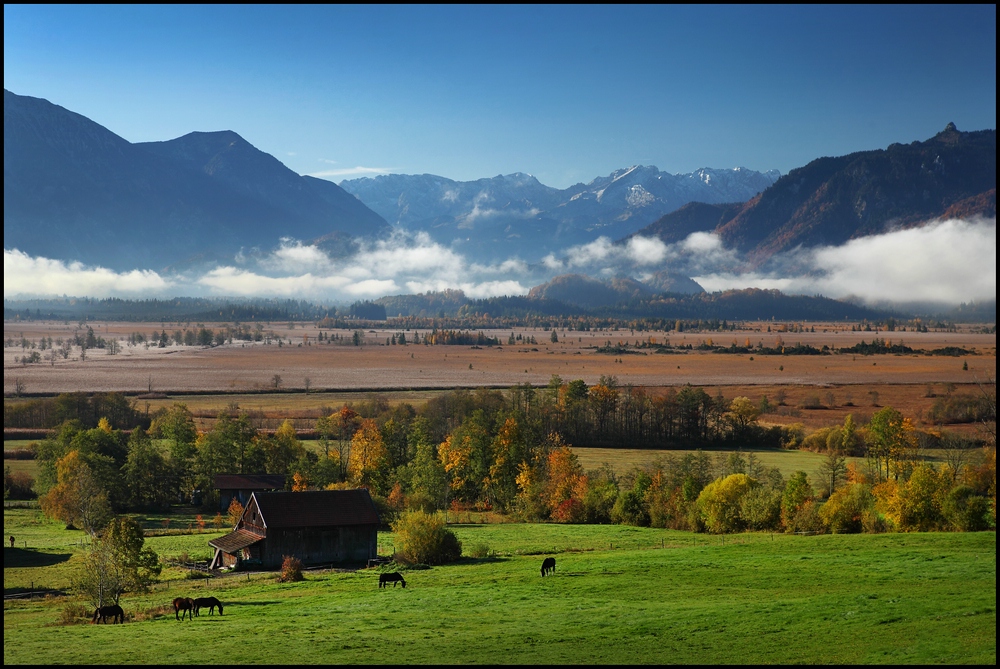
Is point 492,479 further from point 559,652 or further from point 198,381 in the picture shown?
point 198,381

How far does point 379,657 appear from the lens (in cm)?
2336

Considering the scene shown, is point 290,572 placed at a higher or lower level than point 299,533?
higher

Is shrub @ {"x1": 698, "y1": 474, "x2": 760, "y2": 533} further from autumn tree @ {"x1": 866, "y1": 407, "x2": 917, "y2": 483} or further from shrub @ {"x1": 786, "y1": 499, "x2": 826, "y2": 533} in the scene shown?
autumn tree @ {"x1": 866, "y1": 407, "x2": 917, "y2": 483}

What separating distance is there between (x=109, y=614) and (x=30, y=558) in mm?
23551

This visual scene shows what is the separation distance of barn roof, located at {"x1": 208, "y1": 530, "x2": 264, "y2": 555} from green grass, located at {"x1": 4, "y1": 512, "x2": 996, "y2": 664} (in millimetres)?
6546

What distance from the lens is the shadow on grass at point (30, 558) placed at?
50.4 metres

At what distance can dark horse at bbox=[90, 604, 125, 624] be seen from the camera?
3294 centimetres

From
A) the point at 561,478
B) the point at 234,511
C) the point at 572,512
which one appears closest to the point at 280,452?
the point at 234,511

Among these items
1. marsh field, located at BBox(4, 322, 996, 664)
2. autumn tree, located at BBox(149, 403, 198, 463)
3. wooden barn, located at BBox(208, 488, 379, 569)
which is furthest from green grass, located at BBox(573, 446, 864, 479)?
autumn tree, located at BBox(149, 403, 198, 463)

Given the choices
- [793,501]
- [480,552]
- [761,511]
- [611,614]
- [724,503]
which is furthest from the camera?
[724,503]

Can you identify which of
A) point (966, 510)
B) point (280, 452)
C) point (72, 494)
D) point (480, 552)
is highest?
point (966, 510)

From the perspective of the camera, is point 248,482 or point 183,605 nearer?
point 183,605

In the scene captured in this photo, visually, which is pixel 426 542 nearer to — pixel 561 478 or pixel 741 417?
pixel 561 478

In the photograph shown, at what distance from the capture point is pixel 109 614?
33.0 meters
